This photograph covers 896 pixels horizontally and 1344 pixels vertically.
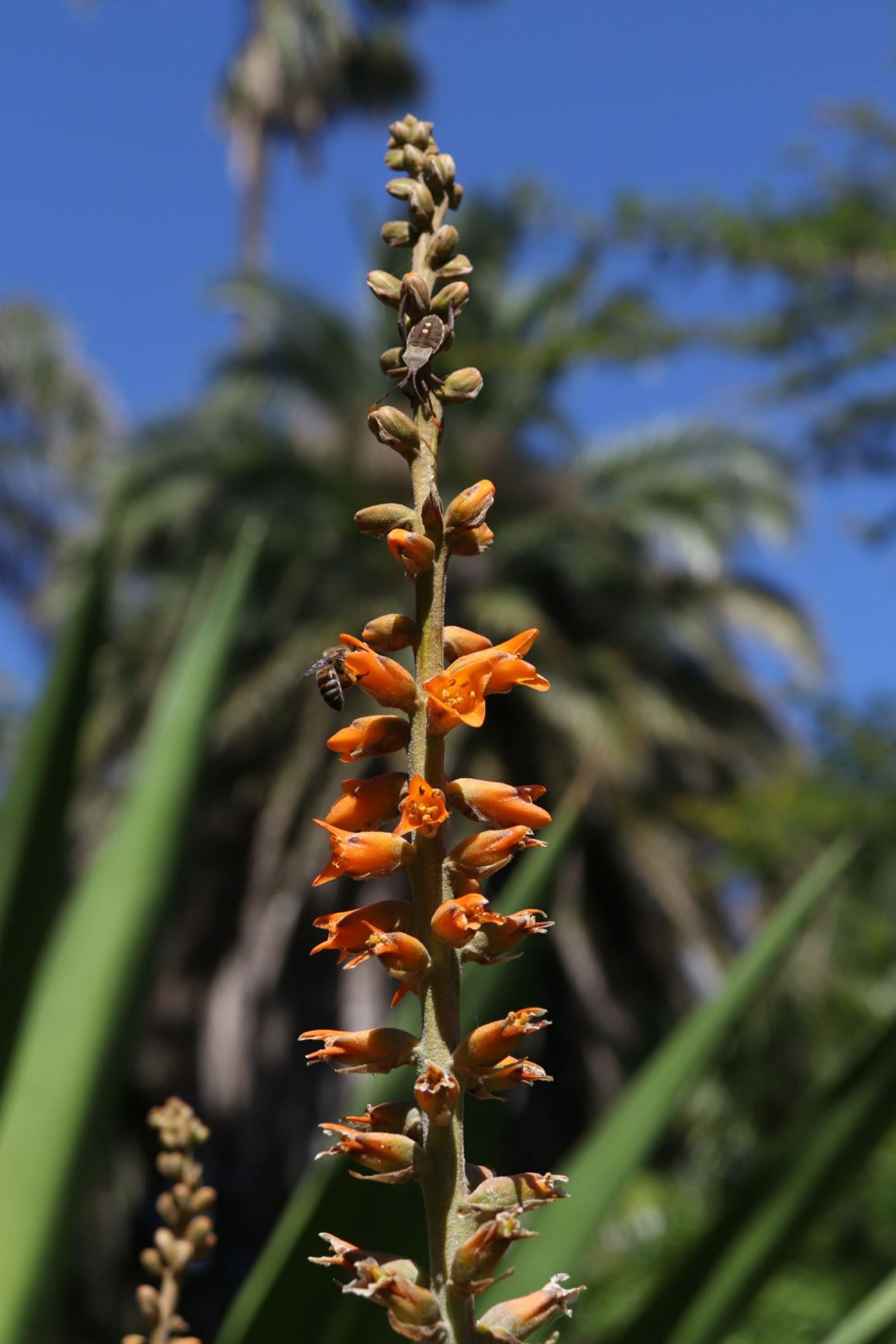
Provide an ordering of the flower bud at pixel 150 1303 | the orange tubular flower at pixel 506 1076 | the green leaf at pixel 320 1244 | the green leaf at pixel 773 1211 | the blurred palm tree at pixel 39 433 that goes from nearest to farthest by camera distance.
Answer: the orange tubular flower at pixel 506 1076 → the flower bud at pixel 150 1303 → the green leaf at pixel 320 1244 → the green leaf at pixel 773 1211 → the blurred palm tree at pixel 39 433

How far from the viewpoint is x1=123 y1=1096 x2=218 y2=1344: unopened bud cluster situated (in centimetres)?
123

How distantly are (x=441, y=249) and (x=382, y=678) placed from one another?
0.36 metres

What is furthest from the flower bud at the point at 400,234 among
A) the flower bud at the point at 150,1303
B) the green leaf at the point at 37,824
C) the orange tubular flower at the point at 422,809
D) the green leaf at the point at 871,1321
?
the green leaf at the point at 871,1321

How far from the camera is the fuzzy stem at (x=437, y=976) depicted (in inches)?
32.8

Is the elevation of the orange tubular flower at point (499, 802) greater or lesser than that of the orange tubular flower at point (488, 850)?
greater

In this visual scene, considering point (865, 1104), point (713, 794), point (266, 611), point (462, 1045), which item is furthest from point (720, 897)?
point (462, 1045)

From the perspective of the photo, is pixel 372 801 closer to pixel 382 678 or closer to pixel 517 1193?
pixel 382 678

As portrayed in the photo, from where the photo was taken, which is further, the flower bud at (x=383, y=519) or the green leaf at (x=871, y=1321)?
the green leaf at (x=871, y=1321)

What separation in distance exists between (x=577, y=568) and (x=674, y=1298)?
1743 centimetres

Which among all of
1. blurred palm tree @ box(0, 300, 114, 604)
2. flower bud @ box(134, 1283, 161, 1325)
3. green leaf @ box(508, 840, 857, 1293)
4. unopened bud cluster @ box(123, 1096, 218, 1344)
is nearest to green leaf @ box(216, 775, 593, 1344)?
green leaf @ box(508, 840, 857, 1293)

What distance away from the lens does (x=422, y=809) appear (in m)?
0.92

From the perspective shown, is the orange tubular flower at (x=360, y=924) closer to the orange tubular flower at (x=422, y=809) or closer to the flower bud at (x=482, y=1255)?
the orange tubular flower at (x=422, y=809)

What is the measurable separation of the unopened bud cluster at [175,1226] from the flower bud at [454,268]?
0.70 m

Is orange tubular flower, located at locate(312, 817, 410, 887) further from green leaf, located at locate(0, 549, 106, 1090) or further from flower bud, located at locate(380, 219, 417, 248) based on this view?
green leaf, located at locate(0, 549, 106, 1090)
